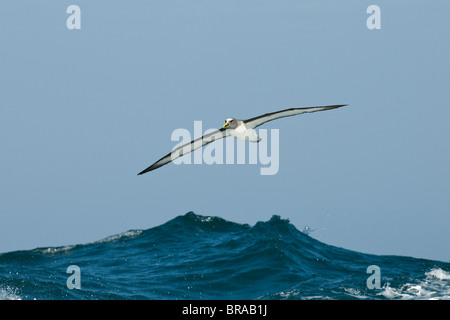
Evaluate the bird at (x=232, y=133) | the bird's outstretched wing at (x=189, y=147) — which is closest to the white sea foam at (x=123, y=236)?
the bird's outstretched wing at (x=189, y=147)

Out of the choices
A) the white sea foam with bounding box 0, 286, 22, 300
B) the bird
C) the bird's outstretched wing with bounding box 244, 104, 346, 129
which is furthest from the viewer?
the bird

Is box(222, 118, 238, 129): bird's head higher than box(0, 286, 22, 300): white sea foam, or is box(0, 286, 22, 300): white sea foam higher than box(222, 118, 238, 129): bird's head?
box(222, 118, 238, 129): bird's head

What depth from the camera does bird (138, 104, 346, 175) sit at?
21453mm

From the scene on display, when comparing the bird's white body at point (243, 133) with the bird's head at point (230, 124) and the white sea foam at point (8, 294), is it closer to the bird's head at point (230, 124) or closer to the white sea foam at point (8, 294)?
the bird's head at point (230, 124)

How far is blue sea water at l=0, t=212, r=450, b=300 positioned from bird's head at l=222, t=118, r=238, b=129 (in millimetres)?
5856

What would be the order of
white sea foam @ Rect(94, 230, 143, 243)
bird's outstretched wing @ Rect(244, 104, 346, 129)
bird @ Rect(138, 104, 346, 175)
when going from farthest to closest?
white sea foam @ Rect(94, 230, 143, 243)
bird @ Rect(138, 104, 346, 175)
bird's outstretched wing @ Rect(244, 104, 346, 129)

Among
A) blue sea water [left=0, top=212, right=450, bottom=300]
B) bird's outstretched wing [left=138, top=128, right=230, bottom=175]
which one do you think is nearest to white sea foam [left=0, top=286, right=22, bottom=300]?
blue sea water [left=0, top=212, right=450, bottom=300]

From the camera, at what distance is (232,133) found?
22375mm

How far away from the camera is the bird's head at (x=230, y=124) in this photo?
71.3ft

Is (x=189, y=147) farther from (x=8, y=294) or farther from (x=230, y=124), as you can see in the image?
(x=8, y=294)

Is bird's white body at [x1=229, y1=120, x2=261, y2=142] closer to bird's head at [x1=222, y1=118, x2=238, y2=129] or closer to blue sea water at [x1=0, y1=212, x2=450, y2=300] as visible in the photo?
bird's head at [x1=222, y1=118, x2=238, y2=129]

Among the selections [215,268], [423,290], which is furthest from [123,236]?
[423,290]

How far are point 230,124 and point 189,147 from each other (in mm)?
1891
